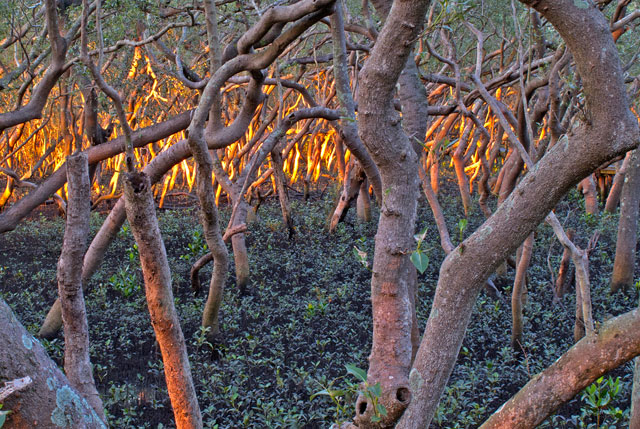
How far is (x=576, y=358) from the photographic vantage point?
1.84 meters

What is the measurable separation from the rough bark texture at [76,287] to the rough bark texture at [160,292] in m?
0.33

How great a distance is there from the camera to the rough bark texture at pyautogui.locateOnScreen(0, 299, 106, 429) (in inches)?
49.9

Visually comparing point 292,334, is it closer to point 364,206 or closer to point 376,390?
point 376,390

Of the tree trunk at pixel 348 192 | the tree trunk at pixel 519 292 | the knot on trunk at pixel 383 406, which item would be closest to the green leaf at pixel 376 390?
the knot on trunk at pixel 383 406

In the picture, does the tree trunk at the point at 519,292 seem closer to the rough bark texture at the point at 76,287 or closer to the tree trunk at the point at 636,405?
the tree trunk at the point at 636,405

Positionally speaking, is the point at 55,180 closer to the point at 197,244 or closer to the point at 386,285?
the point at 197,244

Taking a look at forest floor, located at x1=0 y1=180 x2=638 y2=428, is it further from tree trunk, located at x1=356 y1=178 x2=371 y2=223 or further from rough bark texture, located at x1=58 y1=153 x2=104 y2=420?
tree trunk, located at x1=356 y1=178 x2=371 y2=223

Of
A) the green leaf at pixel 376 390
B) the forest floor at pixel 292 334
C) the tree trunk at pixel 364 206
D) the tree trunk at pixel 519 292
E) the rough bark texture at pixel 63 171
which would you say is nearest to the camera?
the green leaf at pixel 376 390

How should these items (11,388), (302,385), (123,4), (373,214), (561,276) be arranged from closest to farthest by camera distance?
(11,388)
(302,385)
(561,276)
(123,4)
(373,214)

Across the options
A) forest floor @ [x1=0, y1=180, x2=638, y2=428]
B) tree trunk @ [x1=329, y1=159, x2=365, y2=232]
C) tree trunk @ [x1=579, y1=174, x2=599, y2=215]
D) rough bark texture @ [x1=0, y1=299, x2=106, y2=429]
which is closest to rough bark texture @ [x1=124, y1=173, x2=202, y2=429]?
forest floor @ [x1=0, y1=180, x2=638, y2=428]

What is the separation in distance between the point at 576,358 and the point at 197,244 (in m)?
6.60

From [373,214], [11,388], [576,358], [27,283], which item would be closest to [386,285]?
[576,358]

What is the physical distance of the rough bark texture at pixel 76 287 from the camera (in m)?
2.40

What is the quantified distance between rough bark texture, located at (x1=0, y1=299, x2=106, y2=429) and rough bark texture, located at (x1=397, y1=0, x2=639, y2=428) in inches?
44.1
